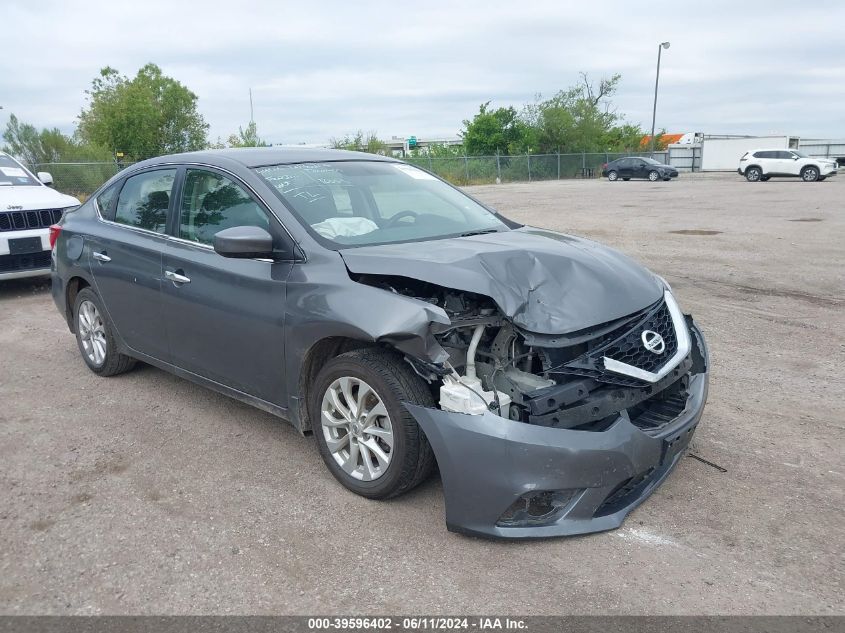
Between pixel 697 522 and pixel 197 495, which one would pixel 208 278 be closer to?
pixel 197 495

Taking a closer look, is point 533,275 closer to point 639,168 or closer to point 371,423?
point 371,423

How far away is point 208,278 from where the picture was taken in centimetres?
414

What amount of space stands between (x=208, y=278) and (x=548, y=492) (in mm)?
2297

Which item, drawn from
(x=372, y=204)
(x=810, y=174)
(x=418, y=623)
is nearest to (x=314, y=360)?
(x=372, y=204)

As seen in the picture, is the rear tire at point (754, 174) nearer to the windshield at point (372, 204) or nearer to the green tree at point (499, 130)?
the green tree at point (499, 130)

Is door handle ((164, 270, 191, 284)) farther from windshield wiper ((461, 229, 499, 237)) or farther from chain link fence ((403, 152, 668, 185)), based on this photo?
chain link fence ((403, 152, 668, 185))

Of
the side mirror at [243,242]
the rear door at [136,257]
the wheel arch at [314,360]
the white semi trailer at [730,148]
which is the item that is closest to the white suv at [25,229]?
the rear door at [136,257]

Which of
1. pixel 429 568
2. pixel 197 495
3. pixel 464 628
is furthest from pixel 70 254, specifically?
pixel 464 628

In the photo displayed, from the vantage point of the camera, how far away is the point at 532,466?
2.93 metres

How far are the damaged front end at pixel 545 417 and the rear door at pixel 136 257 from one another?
1.84 meters

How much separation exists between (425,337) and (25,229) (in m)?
7.25

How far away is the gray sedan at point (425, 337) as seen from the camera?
3.04 metres

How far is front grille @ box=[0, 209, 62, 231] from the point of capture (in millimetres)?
8352

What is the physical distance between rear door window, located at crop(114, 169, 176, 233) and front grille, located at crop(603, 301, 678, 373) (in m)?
2.97
